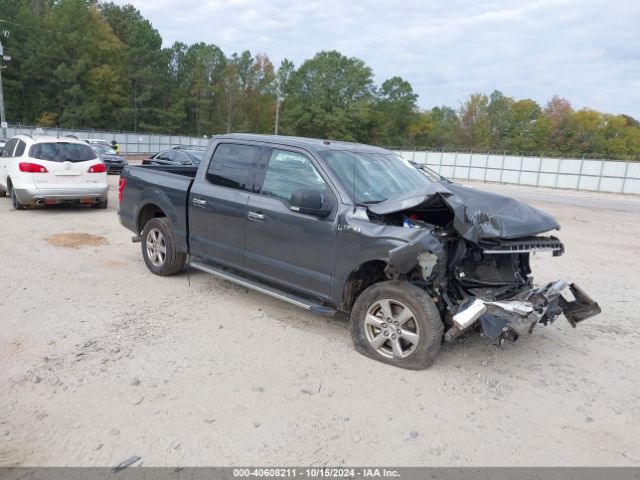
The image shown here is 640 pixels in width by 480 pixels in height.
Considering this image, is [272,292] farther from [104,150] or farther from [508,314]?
[104,150]

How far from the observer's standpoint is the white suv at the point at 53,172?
1061 centimetres

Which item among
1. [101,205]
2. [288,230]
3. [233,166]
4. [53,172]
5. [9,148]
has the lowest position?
[101,205]

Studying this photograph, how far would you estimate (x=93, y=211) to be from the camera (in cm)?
1196

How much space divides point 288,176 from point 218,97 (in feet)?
269

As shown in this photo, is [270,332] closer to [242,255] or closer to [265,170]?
[242,255]

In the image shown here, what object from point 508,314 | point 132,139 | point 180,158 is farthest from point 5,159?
point 132,139

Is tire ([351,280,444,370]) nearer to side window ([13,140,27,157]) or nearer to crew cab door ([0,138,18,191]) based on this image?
side window ([13,140,27,157])

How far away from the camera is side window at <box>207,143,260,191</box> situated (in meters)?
5.43

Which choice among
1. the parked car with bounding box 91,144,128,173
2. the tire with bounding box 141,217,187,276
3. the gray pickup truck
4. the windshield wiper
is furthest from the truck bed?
Answer: the parked car with bounding box 91,144,128,173

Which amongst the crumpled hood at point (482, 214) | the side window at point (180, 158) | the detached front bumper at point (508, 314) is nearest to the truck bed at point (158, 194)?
the crumpled hood at point (482, 214)

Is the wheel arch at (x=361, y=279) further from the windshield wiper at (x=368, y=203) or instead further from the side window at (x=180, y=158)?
the side window at (x=180, y=158)

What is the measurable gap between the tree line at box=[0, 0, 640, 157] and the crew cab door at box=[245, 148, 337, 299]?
61638mm

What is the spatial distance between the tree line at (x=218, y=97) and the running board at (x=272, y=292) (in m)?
61.4

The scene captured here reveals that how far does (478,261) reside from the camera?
4645mm
